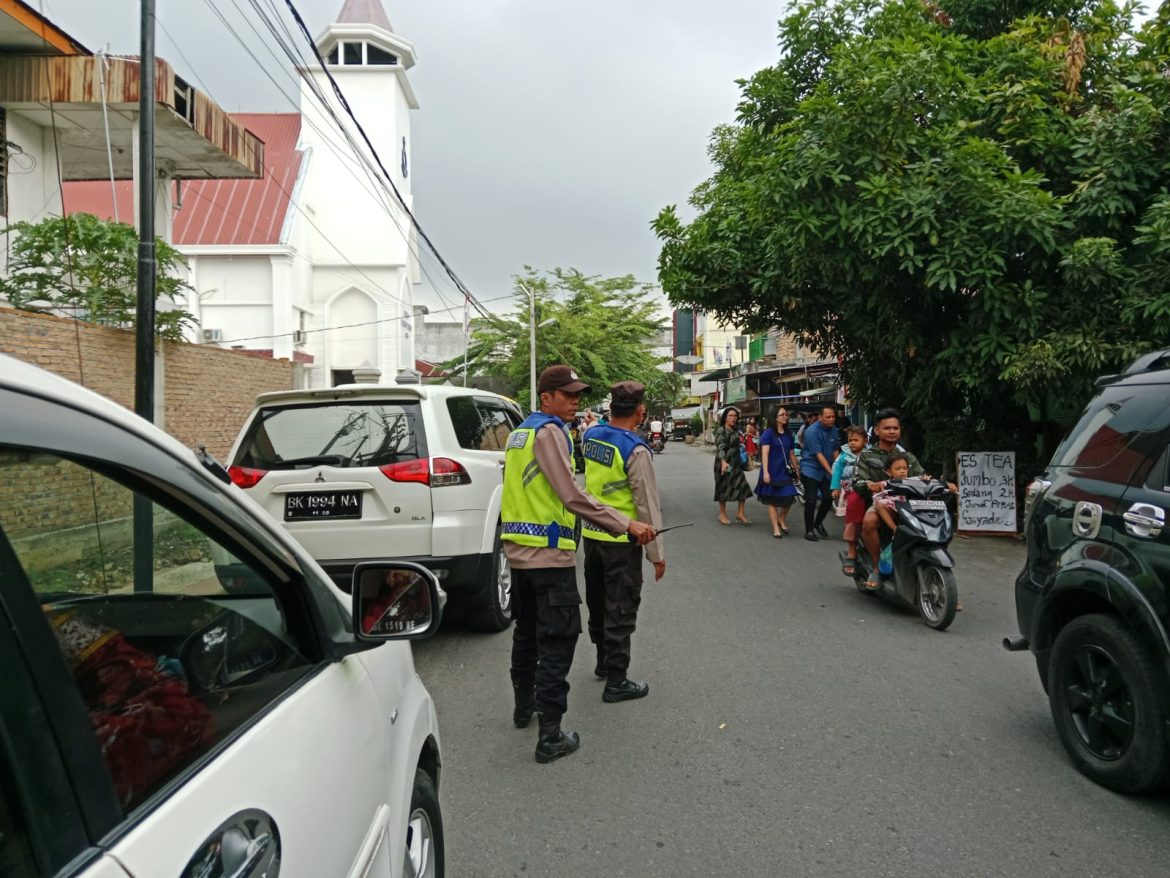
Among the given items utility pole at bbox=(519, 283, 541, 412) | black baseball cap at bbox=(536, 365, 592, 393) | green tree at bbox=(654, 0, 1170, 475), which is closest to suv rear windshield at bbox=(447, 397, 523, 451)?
black baseball cap at bbox=(536, 365, 592, 393)

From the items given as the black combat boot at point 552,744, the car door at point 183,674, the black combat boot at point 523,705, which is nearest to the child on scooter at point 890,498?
the black combat boot at point 523,705

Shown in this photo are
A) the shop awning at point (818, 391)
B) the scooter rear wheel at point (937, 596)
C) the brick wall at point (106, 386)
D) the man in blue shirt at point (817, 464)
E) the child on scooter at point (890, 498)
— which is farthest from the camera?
the shop awning at point (818, 391)

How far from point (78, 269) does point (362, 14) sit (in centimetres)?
2711

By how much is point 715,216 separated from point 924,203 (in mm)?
4147

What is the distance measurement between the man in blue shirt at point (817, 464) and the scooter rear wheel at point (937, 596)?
4.07 m

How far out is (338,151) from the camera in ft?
99.2

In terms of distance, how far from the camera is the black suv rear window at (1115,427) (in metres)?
3.61

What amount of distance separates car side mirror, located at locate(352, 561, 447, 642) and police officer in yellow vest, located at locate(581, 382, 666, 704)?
2.49m

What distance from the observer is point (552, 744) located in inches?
155

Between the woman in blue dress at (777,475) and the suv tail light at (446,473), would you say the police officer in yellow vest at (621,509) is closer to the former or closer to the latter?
the suv tail light at (446,473)

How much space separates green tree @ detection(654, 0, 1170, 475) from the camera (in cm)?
910

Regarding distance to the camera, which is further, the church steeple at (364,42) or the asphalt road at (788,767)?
the church steeple at (364,42)

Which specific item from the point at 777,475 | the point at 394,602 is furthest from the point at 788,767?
the point at 777,475

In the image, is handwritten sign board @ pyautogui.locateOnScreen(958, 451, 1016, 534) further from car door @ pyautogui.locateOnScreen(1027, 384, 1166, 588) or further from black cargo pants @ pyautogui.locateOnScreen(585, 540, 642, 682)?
black cargo pants @ pyautogui.locateOnScreen(585, 540, 642, 682)
